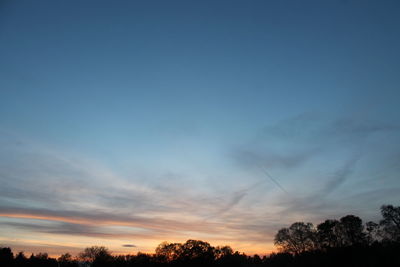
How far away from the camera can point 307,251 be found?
10050cm

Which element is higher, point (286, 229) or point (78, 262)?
point (286, 229)

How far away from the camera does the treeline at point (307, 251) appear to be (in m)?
73.1

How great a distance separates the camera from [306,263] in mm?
85062

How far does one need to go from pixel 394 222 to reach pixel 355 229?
60.7 ft

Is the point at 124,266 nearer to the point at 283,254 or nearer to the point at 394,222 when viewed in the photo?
the point at 283,254

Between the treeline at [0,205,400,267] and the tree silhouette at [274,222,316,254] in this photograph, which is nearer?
the treeline at [0,205,400,267]

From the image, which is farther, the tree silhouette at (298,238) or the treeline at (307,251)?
the tree silhouette at (298,238)

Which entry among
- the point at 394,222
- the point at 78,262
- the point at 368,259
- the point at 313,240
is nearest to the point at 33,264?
the point at 78,262

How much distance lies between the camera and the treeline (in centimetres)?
7312

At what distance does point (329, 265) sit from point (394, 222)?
83.9 ft

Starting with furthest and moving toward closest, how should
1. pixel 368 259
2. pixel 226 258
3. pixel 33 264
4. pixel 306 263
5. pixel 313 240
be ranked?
pixel 226 258, pixel 33 264, pixel 313 240, pixel 306 263, pixel 368 259

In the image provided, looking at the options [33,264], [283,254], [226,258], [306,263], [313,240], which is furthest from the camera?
[226,258]

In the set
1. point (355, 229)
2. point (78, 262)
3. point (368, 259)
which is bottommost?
point (78, 262)

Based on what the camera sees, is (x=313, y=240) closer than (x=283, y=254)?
Yes
